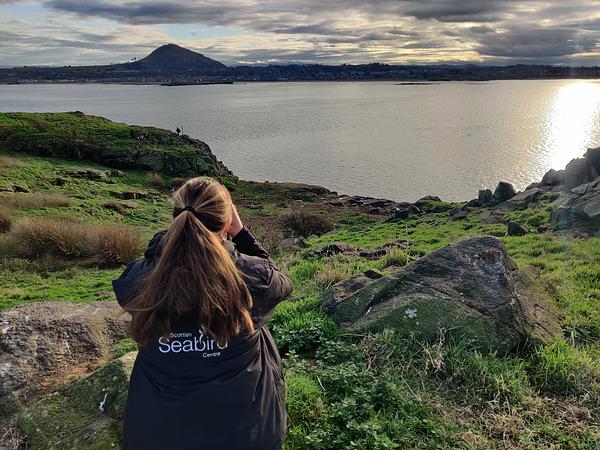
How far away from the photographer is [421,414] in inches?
168

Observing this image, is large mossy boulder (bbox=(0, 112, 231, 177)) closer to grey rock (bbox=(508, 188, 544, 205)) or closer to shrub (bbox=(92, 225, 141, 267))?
shrub (bbox=(92, 225, 141, 267))

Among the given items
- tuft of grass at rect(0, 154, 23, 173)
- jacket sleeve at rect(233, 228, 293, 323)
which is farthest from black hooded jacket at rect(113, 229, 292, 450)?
tuft of grass at rect(0, 154, 23, 173)

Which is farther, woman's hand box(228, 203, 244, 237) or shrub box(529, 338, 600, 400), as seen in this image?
shrub box(529, 338, 600, 400)

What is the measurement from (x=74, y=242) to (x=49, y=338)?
12916 mm

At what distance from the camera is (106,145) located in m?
43.8

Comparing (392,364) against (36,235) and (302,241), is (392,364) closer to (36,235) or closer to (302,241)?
(36,235)

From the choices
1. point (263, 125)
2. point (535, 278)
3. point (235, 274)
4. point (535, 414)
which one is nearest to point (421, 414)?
point (535, 414)

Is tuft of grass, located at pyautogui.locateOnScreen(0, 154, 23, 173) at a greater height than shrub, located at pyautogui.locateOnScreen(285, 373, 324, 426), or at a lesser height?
lesser

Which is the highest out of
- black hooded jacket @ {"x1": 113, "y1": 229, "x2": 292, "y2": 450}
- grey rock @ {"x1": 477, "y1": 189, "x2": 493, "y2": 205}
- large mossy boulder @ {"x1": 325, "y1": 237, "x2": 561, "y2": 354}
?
black hooded jacket @ {"x1": 113, "y1": 229, "x2": 292, "y2": 450}

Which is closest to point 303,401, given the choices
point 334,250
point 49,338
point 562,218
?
point 49,338

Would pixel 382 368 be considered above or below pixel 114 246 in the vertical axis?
above

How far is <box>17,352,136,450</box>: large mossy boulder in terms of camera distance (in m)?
3.84

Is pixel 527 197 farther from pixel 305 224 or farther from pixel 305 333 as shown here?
pixel 305 333

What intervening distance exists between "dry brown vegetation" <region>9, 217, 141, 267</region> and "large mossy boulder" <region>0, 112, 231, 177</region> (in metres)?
25.8
